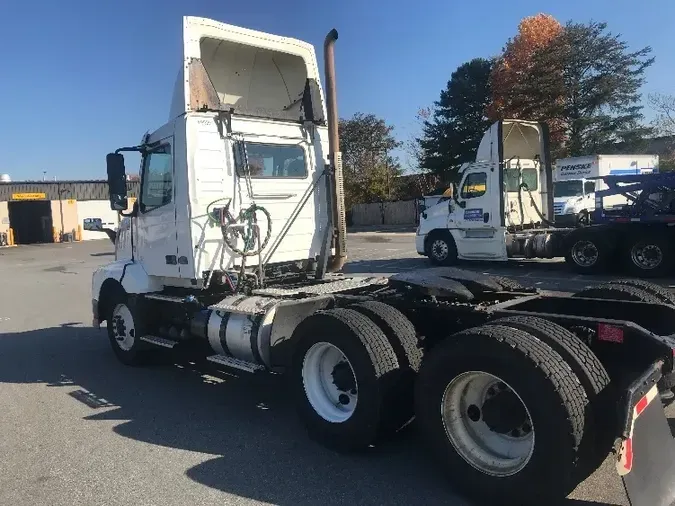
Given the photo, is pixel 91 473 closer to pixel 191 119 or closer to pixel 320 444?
pixel 320 444

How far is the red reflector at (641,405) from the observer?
10.3 feet

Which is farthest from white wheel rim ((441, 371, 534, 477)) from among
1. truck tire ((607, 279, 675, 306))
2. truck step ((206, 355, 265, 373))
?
truck step ((206, 355, 265, 373))

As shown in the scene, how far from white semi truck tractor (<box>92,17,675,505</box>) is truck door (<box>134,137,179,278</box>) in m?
0.03

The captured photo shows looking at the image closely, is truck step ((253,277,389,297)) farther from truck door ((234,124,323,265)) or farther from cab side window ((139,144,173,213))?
cab side window ((139,144,173,213))

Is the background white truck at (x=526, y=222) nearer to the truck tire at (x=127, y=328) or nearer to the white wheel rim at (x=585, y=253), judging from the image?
the white wheel rim at (x=585, y=253)

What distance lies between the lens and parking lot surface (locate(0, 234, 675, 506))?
3.85m

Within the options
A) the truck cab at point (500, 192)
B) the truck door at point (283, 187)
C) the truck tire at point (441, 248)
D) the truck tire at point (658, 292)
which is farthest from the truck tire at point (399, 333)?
the truck tire at point (441, 248)

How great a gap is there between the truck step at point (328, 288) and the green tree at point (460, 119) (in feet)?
112

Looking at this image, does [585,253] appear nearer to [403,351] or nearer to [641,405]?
[403,351]

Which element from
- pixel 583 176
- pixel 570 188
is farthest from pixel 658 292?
pixel 583 176

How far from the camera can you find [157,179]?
266 inches

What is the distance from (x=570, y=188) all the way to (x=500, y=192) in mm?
10976

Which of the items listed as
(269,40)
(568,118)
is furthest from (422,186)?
(269,40)

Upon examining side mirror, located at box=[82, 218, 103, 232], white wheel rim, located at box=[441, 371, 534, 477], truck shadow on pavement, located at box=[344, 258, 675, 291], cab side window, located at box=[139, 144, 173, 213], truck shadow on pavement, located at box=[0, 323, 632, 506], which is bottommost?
truck shadow on pavement, located at box=[0, 323, 632, 506]
